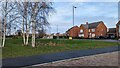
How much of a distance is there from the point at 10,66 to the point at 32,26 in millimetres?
16312

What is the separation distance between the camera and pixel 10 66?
10695 mm

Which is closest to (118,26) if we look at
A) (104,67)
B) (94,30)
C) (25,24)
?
(94,30)

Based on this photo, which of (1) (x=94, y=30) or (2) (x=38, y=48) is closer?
Answer: (2) (x=38, y=48)

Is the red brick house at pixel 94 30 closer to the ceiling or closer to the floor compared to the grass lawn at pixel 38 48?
closer to the ceiling

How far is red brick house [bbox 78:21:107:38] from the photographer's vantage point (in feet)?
322

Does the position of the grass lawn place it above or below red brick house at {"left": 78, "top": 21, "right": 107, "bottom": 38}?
below

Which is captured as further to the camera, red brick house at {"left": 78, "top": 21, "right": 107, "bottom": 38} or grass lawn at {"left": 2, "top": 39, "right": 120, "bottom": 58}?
red brick house at {"left": 78, "top": 21, "right": 107, "bottom": 38}

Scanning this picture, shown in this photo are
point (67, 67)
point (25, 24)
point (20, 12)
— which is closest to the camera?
point (67, 67)

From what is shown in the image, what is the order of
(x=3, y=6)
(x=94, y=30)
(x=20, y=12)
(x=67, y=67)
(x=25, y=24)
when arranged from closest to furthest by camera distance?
(x=67, y=67)
(x=3, y=6)
(x=20, y=12)
(x=25, y=24)
(x=94, y=30)

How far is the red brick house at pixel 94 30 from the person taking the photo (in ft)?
322

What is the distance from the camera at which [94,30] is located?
99188 mm

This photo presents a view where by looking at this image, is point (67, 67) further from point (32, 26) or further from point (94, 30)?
point (94, 30)

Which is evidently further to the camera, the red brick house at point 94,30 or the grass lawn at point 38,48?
the red brick house at point 94,30

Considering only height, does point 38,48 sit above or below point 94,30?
below
